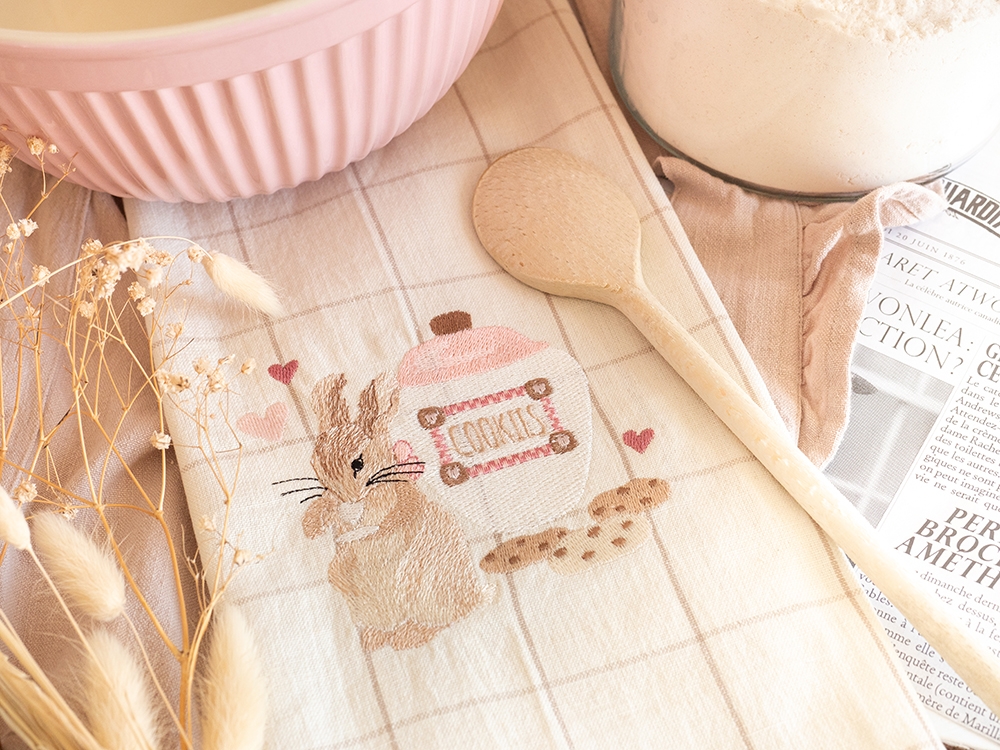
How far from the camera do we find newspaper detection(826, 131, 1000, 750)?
35 centimetres

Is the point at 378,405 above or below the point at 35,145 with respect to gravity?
below

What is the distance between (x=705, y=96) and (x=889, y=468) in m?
0.19

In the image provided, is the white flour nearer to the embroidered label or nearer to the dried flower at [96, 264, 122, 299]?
the embroidered label

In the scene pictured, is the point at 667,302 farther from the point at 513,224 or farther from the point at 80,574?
the point at 80,574

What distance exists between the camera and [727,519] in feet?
1.11

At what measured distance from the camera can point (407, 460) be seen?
36 centimetres

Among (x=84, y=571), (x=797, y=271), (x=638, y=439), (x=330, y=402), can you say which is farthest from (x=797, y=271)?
(x=84, y=571)

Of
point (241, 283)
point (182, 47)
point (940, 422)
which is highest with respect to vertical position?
point (182, 47)

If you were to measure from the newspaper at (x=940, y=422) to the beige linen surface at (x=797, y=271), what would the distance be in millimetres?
18

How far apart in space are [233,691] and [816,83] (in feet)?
1.08

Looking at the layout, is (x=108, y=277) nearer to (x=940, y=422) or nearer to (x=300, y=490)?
(x=300, y=490)

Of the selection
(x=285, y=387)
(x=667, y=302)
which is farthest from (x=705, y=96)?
(x=285, y=387)

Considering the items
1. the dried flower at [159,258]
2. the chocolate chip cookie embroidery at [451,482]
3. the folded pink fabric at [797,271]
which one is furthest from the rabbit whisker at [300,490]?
→ the folded pink fabric at [797,271]

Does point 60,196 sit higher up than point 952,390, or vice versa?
point 60,196
